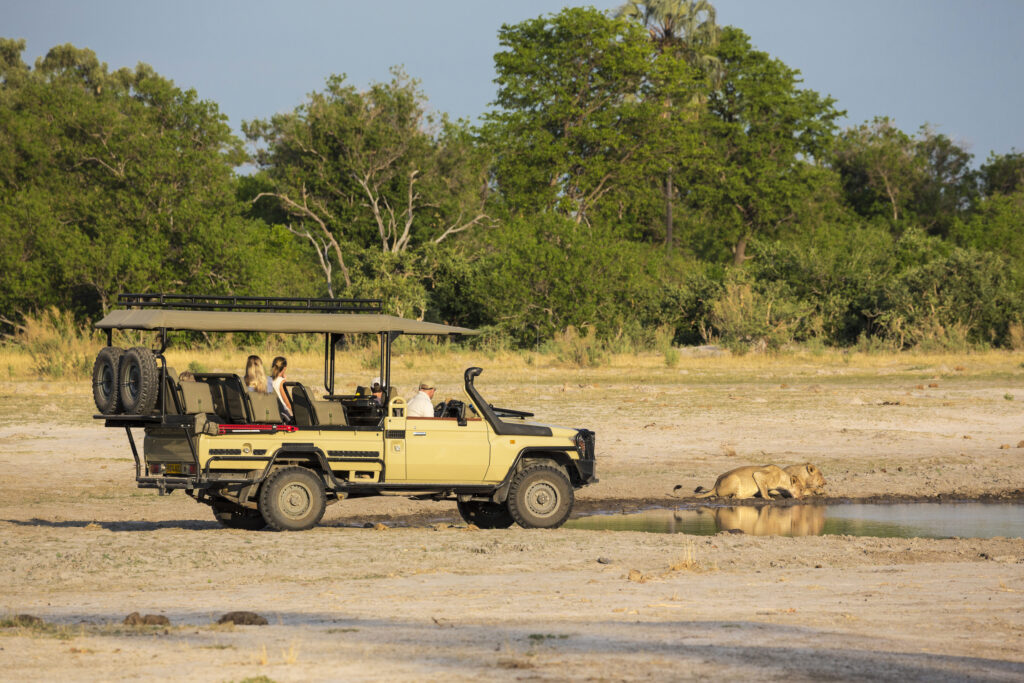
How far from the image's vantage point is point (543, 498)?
13430mm

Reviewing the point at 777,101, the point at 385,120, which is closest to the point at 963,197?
the point at 777,101

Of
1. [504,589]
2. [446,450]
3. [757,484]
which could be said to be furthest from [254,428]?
[757,484]

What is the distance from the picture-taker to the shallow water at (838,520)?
46.3ft

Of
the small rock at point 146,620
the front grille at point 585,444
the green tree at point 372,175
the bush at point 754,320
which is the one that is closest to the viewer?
the small rock at point 146,620

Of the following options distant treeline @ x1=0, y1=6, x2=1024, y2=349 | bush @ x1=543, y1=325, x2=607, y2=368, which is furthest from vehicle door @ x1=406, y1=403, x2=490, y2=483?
distant treeline @ x1=0, y1=6, x2=1024, y2=349

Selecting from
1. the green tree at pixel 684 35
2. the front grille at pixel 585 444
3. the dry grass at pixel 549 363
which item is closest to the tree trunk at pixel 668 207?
the green tree at pixel 684 35

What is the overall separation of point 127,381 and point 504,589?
4435 millimetres

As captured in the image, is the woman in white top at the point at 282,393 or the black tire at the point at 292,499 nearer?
the black tire at the point at 292,499

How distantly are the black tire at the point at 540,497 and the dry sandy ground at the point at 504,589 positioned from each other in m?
0.26

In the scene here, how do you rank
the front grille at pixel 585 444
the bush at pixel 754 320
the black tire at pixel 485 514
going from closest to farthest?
1. the front grille at pixel 585 444
2. the black tire at pixel 485 514
3. the bush at pixel 754 320

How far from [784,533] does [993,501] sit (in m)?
4.20

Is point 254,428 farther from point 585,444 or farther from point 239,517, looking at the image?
point 585,444

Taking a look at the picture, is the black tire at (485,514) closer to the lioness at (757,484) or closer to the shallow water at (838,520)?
the shallow water at (838,520)

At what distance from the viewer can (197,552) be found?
457 inches
